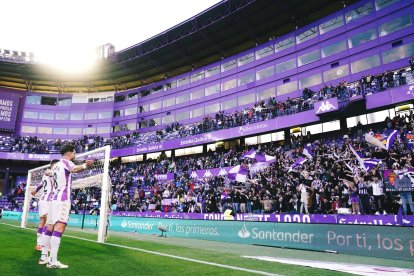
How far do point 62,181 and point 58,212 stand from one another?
1.92 ft

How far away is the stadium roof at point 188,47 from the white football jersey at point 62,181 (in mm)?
30151

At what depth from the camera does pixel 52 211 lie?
19.4 feet

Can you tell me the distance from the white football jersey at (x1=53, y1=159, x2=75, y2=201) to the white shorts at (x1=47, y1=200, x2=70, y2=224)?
3.7 inches

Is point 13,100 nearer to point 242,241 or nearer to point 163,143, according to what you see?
point 163,143

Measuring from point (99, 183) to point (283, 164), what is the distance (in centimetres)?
1233

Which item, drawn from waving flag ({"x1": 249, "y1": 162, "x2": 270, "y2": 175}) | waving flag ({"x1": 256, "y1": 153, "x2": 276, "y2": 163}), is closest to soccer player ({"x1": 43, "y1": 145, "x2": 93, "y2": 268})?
waving flag ({"x1": 256, "y1": 153, "x2": 276, "y2": 163})

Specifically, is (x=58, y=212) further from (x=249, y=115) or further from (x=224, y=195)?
(x=249, y=115)

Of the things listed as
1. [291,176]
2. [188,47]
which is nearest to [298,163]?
[291,176]

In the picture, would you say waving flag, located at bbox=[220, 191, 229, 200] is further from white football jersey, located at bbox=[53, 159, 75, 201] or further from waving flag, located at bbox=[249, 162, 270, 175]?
white football jersey, located at bbox=[53, 159, 75, 201]

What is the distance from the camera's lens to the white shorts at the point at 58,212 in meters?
5.87

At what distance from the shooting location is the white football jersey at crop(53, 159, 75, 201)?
6.01 metres

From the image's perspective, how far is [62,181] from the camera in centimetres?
604

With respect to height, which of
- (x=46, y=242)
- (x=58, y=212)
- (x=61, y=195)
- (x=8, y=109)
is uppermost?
(x=8, y=109)

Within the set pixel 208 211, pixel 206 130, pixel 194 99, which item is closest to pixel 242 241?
pixel 208 211
